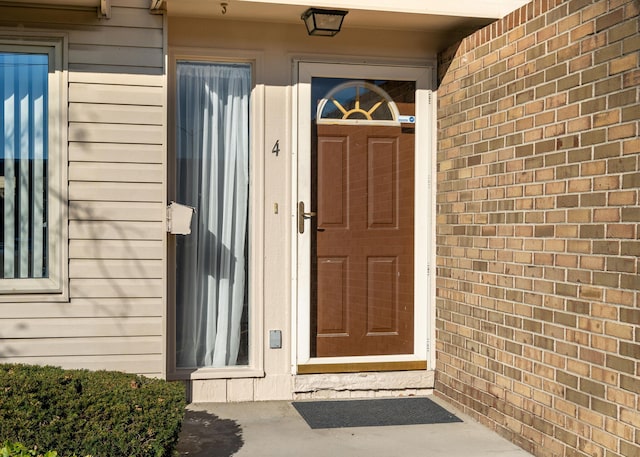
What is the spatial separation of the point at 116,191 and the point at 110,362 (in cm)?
113

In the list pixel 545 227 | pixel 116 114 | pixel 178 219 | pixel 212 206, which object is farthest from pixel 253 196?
pixel 545 227

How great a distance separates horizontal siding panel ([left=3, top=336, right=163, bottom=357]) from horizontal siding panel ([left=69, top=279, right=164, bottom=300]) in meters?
0.29

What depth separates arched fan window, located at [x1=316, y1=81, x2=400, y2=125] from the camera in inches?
240

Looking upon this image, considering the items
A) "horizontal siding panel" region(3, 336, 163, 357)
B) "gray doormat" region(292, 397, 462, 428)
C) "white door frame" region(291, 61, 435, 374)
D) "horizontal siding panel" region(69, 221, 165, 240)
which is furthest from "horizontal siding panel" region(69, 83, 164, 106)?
"gray doormat" region(292, 397, 462, 428)

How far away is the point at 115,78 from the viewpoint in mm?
5438

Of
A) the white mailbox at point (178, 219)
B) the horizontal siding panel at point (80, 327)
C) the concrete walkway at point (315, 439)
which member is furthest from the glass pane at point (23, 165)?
the concrete walkway at point (315, 439)

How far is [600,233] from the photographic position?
4.12 meters

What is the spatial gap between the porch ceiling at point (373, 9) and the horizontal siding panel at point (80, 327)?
2.13 m

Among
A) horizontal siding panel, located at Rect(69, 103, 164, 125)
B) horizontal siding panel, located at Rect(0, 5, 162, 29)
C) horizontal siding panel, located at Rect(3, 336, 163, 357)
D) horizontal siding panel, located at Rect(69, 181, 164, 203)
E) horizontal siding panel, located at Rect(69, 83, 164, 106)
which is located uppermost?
horizontal siding panel, located at Rect(0, 5, 162, 29)

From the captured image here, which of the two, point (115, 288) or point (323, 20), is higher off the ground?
point (323, 20)

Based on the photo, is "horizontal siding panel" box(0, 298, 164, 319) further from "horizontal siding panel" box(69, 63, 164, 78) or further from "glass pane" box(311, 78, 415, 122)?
"glass pane" box(311, 78, 415, 122)

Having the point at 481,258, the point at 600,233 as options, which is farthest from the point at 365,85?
the point at 600,233

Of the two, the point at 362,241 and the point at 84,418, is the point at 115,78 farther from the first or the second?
the point at 84,418

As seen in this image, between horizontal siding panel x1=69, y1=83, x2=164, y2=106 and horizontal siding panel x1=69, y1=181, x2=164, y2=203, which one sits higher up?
horizontal siding panel x1=69, y1=83, x2=164, y2=106
